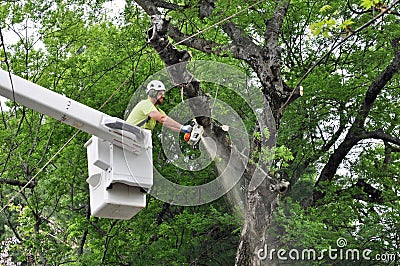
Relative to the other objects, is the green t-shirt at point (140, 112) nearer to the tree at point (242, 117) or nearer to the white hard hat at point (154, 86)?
the white hard hat at point (154, 86)

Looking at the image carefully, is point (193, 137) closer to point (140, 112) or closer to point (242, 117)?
point (140, 112)

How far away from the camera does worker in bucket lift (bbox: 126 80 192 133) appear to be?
486 cm

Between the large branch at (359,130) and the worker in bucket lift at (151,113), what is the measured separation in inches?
216

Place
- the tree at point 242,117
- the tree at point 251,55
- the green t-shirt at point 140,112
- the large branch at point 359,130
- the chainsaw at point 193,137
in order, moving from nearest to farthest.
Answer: the chainsaw at point 193,137
the green t-shirt at point 140,112
the tree at point 251,55
the tree at point 242,117
the large branch at point 359,130

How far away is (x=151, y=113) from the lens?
4.87 meters

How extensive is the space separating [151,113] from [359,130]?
6.16 m

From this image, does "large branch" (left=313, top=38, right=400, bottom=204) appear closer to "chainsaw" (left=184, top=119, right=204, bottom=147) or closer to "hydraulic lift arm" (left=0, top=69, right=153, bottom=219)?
"chainsaw" (left=184, top=119, right=204, bottom=147)

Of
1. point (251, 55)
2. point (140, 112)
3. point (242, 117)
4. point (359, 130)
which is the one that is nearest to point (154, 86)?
point (140, 112)

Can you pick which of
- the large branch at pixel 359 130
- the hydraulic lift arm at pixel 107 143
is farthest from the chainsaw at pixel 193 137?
the large branch at pixel 359 130

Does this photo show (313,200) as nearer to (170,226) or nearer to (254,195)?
(170,226)

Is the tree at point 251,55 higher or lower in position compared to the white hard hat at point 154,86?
higher

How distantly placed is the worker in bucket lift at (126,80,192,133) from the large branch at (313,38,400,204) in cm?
549

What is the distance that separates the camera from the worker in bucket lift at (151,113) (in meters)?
4.86

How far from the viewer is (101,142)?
186 inches
